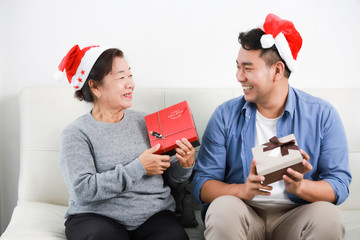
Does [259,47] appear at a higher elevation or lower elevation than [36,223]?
higher

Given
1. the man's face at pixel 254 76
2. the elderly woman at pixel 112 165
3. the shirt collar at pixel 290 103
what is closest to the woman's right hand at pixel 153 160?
the elderly woman at pixel 112 165

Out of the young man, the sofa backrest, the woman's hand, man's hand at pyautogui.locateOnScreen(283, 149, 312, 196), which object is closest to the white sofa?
the sofa backrest

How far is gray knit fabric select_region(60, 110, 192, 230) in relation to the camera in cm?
144

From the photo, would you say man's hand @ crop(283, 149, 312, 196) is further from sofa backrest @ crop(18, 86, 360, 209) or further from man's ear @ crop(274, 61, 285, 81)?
sofa backrest @ crop(18, 86, 360, 209)

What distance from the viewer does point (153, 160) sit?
1.48 metres

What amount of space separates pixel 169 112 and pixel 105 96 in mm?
281

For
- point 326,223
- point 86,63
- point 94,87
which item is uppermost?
point 86,63

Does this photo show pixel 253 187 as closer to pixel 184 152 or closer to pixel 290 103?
pixel 184 152

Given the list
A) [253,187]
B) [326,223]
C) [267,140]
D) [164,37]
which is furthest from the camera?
[164,37]

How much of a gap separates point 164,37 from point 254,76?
0.69 m

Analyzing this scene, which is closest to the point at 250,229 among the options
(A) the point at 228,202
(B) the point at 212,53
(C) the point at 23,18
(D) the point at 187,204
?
(A) the point at 228,202

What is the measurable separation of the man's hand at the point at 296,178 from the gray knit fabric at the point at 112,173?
0.43m

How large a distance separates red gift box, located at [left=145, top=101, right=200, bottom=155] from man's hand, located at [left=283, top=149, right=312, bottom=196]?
369mm

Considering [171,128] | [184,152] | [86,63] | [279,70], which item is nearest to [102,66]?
[86,63]
